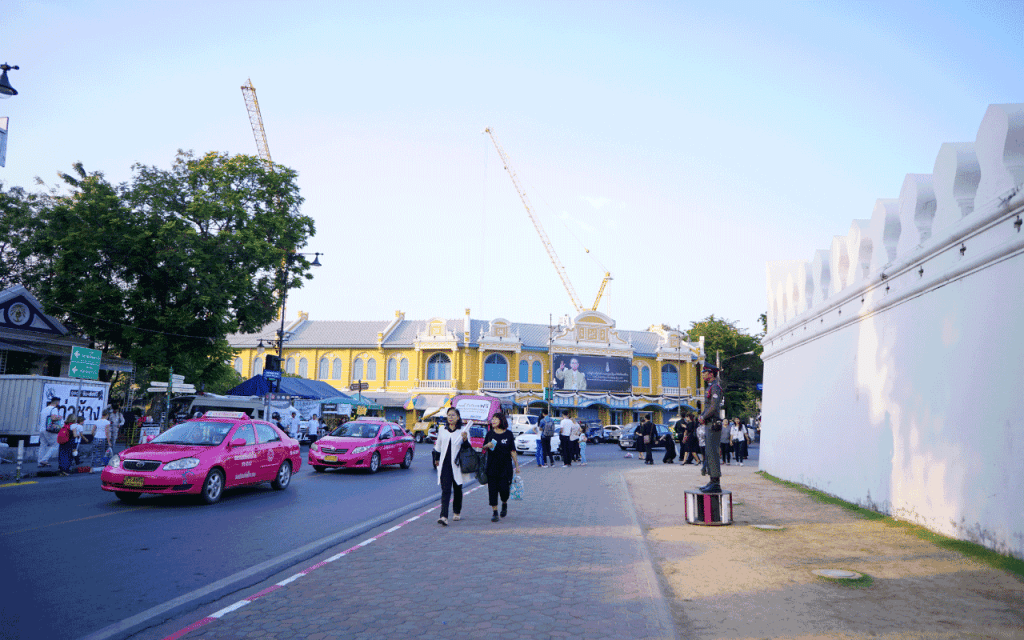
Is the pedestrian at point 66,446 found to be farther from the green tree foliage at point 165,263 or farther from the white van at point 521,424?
the white van at point 521,424

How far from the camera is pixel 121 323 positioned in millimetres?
28031

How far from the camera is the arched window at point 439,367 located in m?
55.6

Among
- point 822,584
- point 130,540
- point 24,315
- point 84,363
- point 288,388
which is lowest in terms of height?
point 130,540

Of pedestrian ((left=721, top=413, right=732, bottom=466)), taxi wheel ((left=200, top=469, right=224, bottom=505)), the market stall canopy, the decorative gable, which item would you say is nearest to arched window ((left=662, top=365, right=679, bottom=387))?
pedestrian ((left=721, top=413, right=732, bottom=466))

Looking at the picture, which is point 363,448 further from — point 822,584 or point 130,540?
point 822,584

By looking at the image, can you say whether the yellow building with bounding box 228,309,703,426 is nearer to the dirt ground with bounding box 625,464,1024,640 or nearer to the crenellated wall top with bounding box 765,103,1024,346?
the crenellated wall top with bounding box 765,103,1024,346

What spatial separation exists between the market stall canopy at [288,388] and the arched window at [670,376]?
32637mm

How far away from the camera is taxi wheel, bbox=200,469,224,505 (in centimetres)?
1234

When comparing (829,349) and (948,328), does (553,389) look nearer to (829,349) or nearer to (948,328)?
(829,349)

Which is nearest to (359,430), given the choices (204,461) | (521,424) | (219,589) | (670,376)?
(204,461)

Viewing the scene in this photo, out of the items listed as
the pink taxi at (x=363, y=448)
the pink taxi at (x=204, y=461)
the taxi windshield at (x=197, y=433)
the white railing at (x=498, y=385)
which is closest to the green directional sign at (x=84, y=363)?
the pink taxi at (x=363, y=448)

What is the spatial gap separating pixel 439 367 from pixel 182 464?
43926 millimetres

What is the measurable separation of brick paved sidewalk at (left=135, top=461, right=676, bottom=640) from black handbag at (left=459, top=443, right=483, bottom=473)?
2.79ft

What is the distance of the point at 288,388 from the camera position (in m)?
33.3
